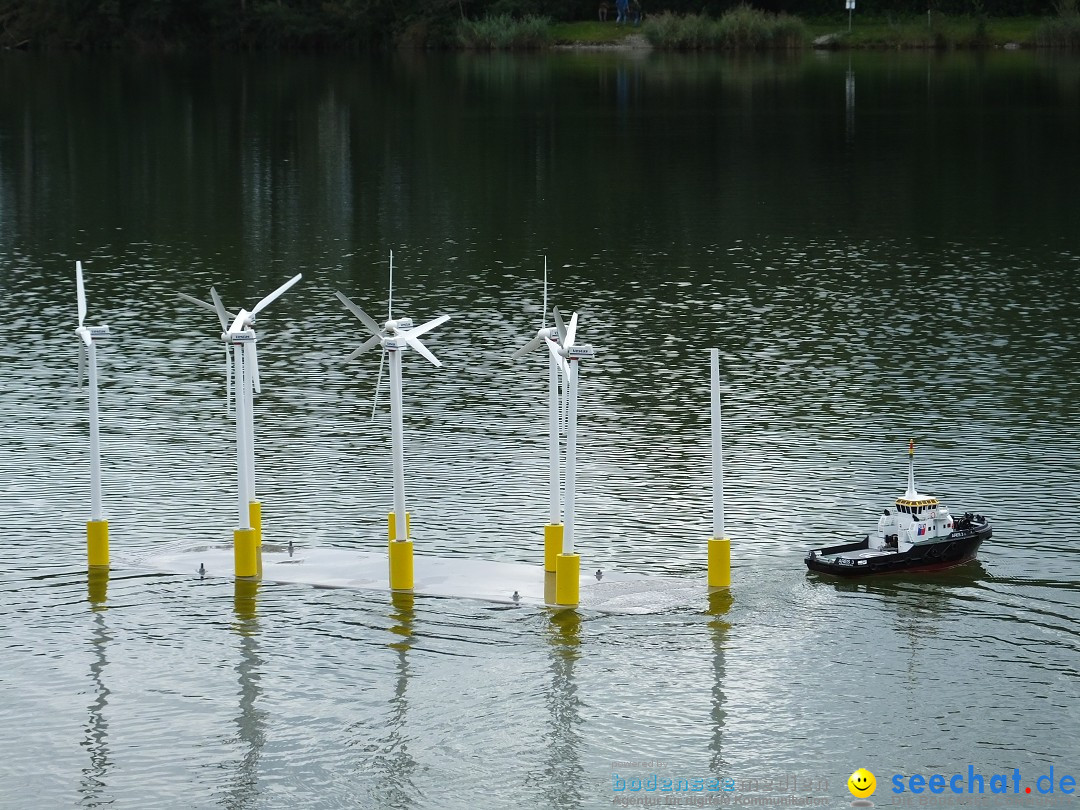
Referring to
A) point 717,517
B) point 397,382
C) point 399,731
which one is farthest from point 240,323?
point 717,517

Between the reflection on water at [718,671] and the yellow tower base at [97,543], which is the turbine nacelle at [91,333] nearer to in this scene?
the yellow tower base at [97,543]

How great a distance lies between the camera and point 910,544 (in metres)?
41.2

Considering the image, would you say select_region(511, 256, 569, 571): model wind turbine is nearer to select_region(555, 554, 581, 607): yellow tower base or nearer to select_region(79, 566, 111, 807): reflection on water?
select_region(555, 554, 581, 607): yellow tower base

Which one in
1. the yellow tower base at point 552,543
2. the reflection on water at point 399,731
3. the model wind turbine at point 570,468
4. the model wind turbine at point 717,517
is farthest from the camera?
the yellow tower base at point 552,543

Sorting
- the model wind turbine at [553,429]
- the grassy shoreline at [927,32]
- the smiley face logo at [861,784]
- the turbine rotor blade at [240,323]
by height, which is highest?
the grassy shoreline at [927,32]

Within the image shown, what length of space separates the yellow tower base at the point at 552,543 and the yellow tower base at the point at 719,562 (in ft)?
11.1

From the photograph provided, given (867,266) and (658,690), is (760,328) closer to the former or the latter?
(867,266)

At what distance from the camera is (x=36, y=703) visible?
35.3 meters

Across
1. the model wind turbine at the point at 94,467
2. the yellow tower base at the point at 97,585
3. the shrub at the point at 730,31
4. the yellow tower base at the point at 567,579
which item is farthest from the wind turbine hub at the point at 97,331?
the shrub at the point at 730,31

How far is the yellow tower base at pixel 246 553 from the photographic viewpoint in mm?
39562

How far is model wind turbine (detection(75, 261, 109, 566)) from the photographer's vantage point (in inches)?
1544

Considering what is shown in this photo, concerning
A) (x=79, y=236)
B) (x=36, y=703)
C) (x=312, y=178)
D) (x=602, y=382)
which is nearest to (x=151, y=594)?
(x=36, y=703)

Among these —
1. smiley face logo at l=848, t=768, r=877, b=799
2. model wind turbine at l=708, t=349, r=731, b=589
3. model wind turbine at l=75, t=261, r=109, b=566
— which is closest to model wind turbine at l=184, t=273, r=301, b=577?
model wind turbine at l=75, t=261, r=109, b=566

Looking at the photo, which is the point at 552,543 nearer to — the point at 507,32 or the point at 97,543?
the point at 97,543
